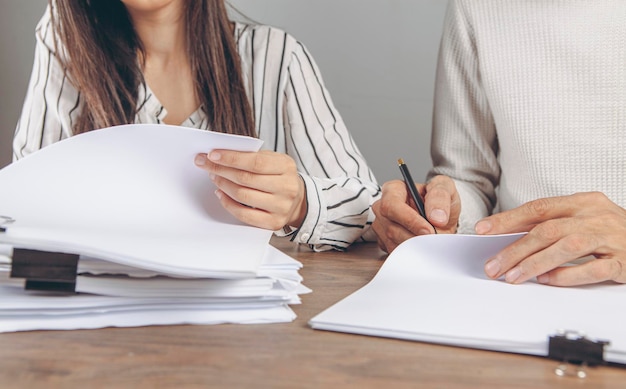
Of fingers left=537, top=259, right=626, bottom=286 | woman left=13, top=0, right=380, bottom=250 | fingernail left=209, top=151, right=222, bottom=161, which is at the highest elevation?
woman left=13, top=0, right=380, bottom=250

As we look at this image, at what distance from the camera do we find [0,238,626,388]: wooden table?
518 mm

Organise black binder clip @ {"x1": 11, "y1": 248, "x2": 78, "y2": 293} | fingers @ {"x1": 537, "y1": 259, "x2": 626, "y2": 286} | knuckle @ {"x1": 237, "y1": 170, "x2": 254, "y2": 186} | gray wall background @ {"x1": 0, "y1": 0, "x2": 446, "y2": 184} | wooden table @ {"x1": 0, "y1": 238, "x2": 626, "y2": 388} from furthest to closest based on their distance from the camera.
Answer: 1. gray wall background @ {"x1": 0, "y1": 0, "x2": 446, "y2": 184}
2. knuckle @ {"x1": 237, "y1": 170, "x2": 254, "y2": 186}
3. fingers @ {"x1": 537, "y1": 259, "x2": 626, "y2": 286}
4. black binder clip @ {"x1": 11, "y1": 248, "x2": 78, "y2": 293}
5. wooden table @ {"x1": 0, "y1": 238, "x2": 626, "y2": 388}

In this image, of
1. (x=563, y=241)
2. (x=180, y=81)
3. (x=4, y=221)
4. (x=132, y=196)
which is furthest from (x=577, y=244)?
(x=180, y=81)

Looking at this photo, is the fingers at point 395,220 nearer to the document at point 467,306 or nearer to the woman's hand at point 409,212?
the woman's hand at point 409,212

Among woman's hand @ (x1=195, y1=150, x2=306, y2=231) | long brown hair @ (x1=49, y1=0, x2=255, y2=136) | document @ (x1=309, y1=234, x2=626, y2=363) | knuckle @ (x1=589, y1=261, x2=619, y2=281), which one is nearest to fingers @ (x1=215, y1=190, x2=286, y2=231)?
woman's hand @ (x1=195, y1=150, x2=306, y2=231)

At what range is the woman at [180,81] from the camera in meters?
1.41

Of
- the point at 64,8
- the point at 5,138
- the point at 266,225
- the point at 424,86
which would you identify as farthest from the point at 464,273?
the point at 5,138

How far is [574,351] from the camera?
0.56 meters

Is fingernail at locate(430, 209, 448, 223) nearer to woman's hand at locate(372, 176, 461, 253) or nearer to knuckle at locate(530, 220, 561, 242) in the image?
woman's hand at locate(372, 176, 461, 253)

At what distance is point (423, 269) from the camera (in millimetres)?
829

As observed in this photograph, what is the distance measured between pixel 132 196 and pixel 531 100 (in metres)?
0.80

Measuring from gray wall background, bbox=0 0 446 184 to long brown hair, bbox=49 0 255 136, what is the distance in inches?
16.6

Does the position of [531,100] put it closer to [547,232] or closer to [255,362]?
[547,232]

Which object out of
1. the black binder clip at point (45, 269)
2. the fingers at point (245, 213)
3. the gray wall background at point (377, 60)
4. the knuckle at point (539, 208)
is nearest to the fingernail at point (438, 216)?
the knuckle at point (539, 208)
